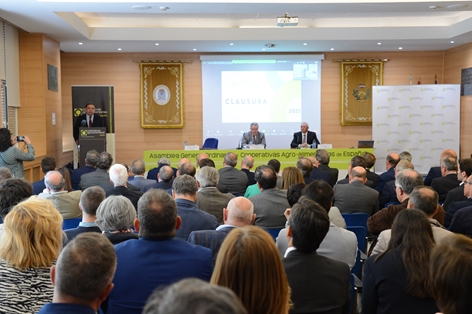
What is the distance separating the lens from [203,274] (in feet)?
8.46

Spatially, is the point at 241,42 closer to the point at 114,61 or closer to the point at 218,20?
the point at 218,20

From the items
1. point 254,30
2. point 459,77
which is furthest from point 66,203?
point 459,77

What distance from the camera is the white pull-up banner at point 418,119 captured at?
12938 mm

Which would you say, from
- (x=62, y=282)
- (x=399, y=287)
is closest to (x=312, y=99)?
(x=399, y=287)

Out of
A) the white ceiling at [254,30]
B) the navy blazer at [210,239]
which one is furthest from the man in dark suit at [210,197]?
the white ceiling at [254,30]

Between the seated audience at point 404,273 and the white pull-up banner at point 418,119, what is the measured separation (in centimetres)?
1078

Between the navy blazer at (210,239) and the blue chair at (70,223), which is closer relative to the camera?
the navy blazer at (210,239)

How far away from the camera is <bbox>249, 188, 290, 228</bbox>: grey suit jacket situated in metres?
4.64

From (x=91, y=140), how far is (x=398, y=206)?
8.59 m

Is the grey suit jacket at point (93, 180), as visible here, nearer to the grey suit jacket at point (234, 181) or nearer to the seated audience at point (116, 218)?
the grey suit jacket at point (234, 181)

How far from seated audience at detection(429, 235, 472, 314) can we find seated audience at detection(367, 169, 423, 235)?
8.48ft

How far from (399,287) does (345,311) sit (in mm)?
307

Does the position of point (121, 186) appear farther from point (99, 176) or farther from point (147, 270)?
point (147, 270)

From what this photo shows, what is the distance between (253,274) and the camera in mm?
1657
